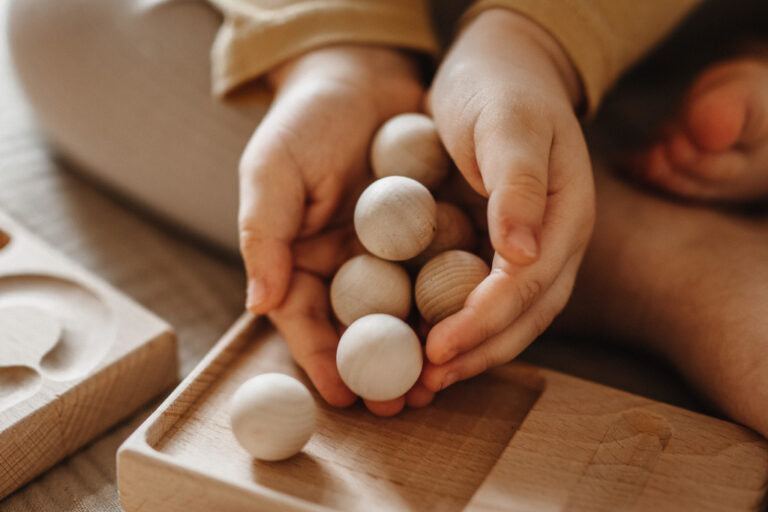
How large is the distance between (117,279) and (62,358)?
0.18 metres

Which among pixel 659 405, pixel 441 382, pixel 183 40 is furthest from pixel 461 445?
pixel 183 40

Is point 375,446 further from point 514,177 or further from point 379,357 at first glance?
point 514,177

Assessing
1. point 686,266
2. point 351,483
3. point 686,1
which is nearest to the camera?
point 351,483

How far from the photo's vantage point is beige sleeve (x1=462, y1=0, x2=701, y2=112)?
0.69 m

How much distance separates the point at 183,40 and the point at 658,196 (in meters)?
0.53

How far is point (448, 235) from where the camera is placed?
1.88 ft

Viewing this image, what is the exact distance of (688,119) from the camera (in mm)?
713

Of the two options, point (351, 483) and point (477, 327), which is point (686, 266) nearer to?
point (477, 327)

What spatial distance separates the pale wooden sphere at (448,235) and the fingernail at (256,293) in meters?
0.12

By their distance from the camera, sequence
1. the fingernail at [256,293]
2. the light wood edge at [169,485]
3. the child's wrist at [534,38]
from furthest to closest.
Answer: the child's wrist at [534,38] < the fingernail at [256,293] < the light wood edge at [169,485]

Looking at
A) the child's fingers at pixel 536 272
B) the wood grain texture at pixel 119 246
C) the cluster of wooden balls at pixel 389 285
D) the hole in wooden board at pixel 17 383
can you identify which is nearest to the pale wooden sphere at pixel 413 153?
the cluster of wooden balls at pixel 389 285

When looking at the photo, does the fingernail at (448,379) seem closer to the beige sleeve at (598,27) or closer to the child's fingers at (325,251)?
the child's fingers at (325,251)

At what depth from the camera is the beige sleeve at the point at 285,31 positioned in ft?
2.36

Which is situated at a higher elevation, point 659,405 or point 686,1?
point 686,1
